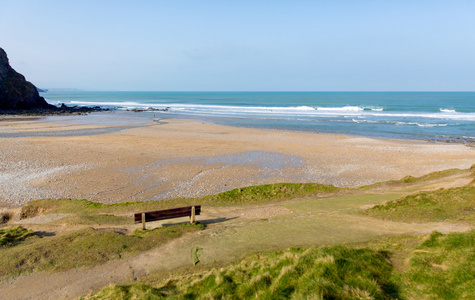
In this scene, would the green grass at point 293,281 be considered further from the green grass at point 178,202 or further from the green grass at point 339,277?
the green grass at point 178,202

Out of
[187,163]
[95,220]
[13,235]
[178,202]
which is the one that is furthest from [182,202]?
[187,163]

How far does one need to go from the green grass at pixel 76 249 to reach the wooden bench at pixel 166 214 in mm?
414

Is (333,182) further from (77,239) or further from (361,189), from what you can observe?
(77,239)

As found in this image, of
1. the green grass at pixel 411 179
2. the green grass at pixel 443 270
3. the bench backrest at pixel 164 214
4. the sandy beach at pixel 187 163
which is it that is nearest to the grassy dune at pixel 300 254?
the green grass at pixel 443 270

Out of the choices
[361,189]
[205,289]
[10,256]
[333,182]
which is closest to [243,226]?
[205,289]

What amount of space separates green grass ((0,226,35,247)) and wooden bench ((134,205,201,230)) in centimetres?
312

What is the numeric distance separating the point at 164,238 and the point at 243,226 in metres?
2.44

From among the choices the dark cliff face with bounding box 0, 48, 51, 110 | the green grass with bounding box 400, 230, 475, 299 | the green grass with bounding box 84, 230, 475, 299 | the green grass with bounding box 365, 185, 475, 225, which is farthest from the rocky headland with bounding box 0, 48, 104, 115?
the green grass with bounding box 400, 230, 475, 299

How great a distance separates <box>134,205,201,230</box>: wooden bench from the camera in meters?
9.21

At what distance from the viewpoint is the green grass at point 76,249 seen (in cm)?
696

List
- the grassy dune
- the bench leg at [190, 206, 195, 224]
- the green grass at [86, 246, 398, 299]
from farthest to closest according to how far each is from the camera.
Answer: the bench leg at [190, 206, 195, 224] → the grassy dune → the green grass at [86, 246, 398, 299]

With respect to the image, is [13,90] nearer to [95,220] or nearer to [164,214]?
[95,220]

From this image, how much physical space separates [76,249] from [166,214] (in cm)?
267

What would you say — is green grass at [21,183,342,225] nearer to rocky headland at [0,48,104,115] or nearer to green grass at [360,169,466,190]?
green grass at [360,169,466,190]
